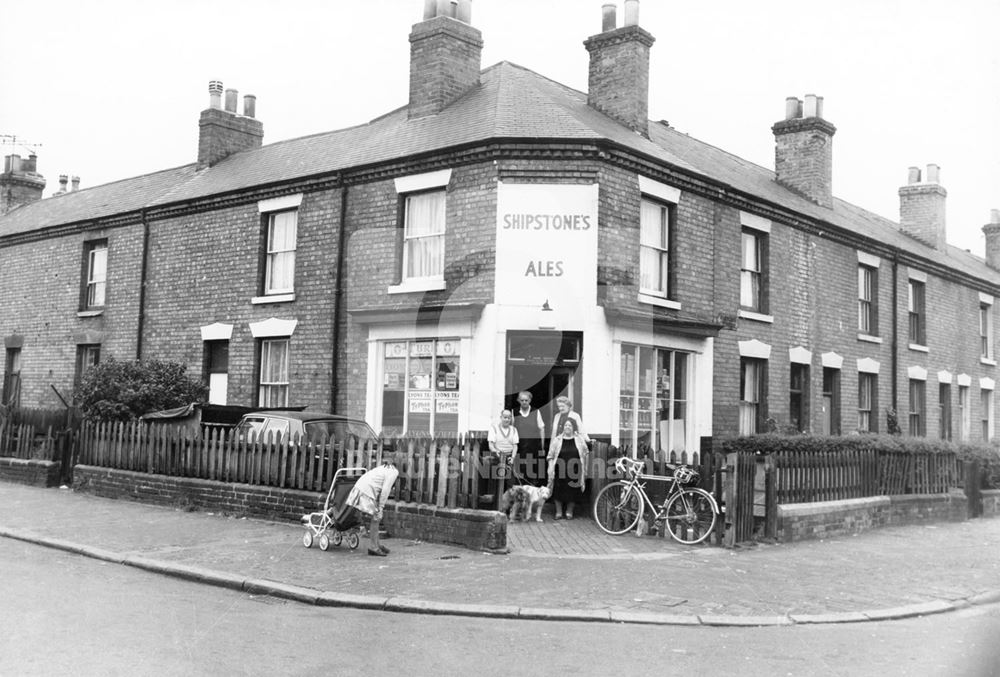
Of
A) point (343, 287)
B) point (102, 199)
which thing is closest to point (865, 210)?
point (343, 287)

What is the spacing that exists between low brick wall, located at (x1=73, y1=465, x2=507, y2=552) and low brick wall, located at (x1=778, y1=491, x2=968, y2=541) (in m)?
4.28

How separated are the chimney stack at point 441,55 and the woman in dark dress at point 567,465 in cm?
793

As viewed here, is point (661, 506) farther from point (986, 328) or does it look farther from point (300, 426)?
point (986, 328)

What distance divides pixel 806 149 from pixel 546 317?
11.6m

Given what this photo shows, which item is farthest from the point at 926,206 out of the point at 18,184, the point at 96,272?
the point at 18,184

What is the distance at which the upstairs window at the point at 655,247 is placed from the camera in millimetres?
16422

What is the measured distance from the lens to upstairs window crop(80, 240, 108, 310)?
2331 centimetres

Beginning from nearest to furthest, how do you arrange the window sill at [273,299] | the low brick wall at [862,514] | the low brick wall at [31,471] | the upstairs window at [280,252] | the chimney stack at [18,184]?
the low brick wall at [862,514], the low brick wall at [31,471], the window sill at [273,299], the upstairs window at [280,252], the chimney stack at [18,184]

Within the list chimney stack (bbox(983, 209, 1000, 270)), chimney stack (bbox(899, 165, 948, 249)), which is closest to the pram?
chimney stack (bbox(899, 165, 948, 249))

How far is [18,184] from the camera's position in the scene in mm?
31844

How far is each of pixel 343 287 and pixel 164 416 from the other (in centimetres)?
401

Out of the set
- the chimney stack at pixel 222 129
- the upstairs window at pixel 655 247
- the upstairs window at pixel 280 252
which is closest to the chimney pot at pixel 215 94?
the chimney stack at pixel 222 129

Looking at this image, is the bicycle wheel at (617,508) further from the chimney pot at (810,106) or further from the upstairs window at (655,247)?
the chimney pot at (810,106)

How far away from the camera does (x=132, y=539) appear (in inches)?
446
